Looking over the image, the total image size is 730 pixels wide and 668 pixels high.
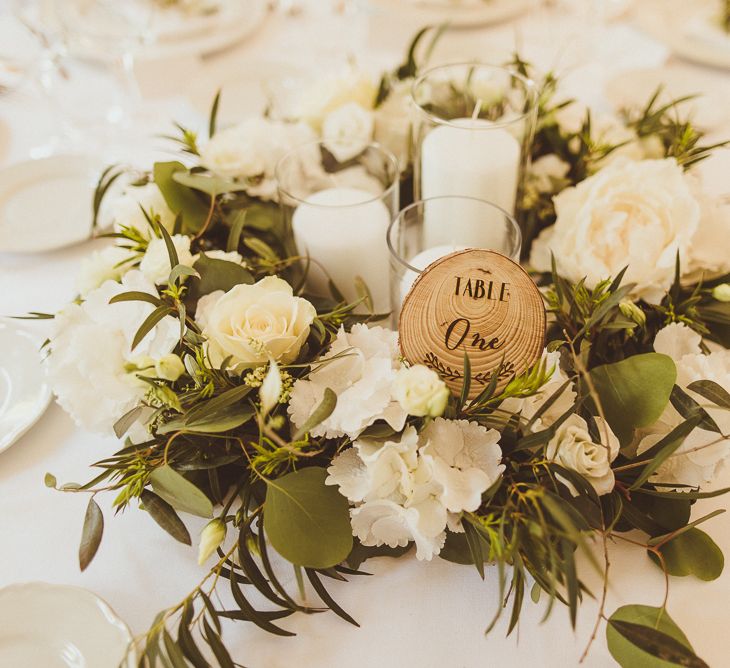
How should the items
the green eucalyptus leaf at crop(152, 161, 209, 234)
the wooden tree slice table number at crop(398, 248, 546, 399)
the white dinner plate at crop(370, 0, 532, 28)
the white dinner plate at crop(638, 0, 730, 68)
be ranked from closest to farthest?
the wooden tree slice table number at crop(398, 248, 546, 399), the green eucalyptus leaf at crop(152, 161, 209, 234), the white dinner plate at crop(638, 0, 730, 68), the white dinner plate at crop(370, 0, 532, 28)

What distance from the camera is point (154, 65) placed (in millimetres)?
1382

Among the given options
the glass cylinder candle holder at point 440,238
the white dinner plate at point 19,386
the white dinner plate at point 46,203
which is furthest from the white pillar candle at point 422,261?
the white dinner plate at point 46,203

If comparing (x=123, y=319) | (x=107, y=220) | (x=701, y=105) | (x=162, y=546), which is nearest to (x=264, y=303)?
(x=123, y=319)

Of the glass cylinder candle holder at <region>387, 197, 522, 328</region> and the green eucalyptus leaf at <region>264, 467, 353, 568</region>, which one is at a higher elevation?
the glass cylinder candle holder at <region>387, 197, 522, 328</region>

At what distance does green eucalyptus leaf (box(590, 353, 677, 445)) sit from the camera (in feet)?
1.94

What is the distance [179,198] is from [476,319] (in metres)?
0.44

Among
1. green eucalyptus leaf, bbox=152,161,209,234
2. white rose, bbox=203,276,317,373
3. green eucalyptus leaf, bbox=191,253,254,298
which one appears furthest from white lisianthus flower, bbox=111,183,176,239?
white rose, bbox=203,276,317,373

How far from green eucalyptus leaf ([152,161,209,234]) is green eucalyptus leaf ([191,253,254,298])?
139 mm

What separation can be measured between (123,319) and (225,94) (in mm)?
782

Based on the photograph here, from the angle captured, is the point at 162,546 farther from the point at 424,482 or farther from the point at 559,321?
the point at 559,321

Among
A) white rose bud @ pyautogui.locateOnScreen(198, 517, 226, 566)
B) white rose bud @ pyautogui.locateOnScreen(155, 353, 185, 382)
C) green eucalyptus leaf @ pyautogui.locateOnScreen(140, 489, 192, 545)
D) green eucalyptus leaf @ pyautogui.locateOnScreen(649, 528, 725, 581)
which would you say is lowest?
green eucalyptus leaf @ pyautogui.locateOnScreen(649, 528, 725, 581)

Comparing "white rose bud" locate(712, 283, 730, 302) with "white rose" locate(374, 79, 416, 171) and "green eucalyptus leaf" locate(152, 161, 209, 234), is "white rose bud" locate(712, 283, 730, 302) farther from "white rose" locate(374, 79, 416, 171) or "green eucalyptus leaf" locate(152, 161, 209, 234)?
"green eucalyptus leaf" locate(152, 161, 209, 234)

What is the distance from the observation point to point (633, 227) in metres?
0.76

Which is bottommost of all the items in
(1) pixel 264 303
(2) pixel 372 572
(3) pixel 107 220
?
(2) pixel 372 572
